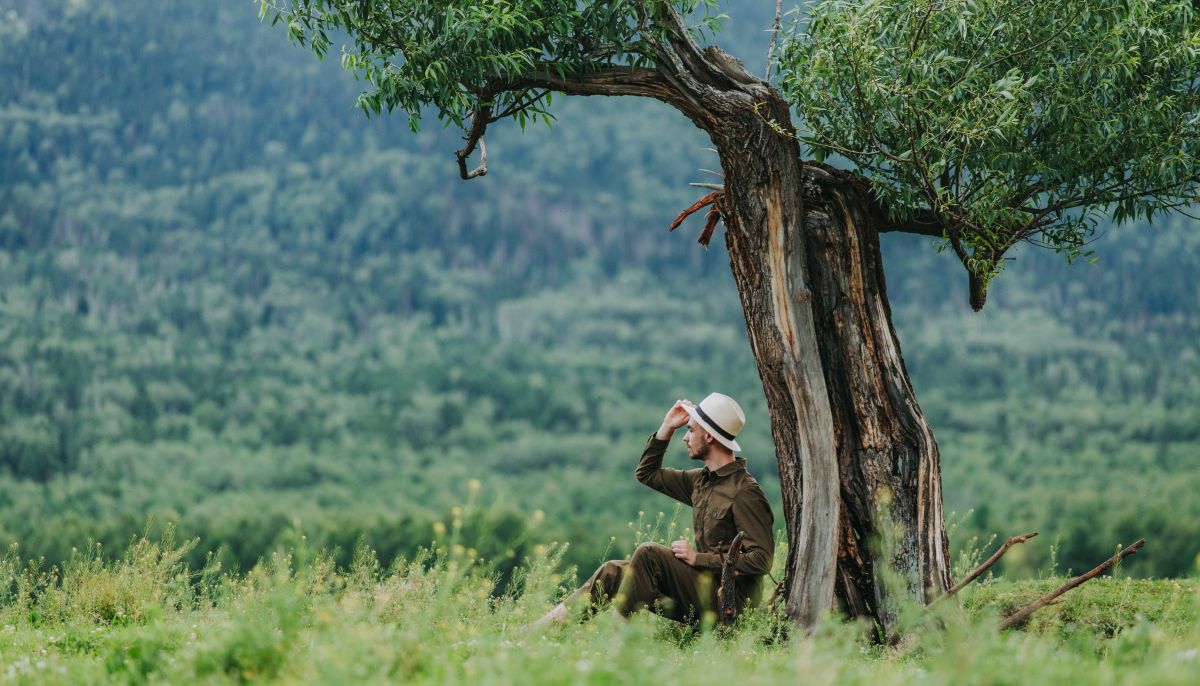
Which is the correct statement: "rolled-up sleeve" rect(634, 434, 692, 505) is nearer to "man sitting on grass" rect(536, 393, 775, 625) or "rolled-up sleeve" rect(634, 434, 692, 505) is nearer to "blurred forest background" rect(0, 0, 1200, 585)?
"man sitting on grass" rect(536, 393, 775, 625)

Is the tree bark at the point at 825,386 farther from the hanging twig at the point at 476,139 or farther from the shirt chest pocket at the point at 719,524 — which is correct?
the hanging twig at the point at 476,139

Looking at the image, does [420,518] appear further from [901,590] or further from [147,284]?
[901,590]

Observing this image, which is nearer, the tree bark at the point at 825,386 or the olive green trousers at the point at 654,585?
the olive green trousers at the point at 654,585

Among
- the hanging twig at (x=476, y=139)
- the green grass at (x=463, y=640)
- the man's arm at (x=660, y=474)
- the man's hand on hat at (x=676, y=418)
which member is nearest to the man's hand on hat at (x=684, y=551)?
the green grass at (x=463, y=640)

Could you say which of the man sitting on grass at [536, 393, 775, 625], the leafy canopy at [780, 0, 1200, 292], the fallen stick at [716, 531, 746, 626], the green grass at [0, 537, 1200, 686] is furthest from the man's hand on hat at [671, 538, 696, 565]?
the leafy canopy at [780, 0, 1200, 292]

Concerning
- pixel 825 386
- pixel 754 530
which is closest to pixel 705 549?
pixel 754 530

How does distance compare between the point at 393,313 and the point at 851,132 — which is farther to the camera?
the point at 393,313

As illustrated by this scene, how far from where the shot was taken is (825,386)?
8.42 meters

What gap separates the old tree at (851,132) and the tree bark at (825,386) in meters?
Answer: 0.02

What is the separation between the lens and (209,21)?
9762cm

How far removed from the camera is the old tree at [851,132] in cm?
830

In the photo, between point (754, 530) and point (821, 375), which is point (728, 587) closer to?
point (754, 530)

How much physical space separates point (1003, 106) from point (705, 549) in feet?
12.5

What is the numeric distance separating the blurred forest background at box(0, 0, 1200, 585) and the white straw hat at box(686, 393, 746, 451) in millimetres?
66346
